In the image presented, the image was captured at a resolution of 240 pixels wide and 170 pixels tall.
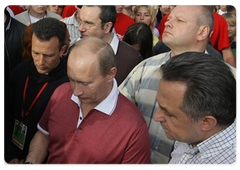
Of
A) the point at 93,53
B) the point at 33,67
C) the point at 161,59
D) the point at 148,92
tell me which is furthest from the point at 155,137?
the point at 33,67

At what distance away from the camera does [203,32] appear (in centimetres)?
220

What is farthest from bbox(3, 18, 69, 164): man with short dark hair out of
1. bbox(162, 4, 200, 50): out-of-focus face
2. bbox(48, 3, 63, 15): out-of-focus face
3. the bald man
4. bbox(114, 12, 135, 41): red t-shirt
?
bbox(48, 3, 63, 15): out-of-focus face

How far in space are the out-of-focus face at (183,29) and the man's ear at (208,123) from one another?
106 cm

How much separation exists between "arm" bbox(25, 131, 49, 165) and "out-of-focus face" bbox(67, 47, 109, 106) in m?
0.46

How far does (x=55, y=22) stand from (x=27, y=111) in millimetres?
810

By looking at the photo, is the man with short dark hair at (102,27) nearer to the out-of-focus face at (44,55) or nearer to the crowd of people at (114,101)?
the crowd of people at (114,101)

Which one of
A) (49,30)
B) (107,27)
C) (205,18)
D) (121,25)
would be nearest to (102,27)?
(107,27)

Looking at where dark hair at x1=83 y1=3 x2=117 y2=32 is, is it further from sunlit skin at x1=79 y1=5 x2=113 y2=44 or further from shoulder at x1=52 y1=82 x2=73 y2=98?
shoulder at x1=52 y1=82 x2=73 y2=98

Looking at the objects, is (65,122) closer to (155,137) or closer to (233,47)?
(155,137)

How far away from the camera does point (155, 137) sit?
2.00 m

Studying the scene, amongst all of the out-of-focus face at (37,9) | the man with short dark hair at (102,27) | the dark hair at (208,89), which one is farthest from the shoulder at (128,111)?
the out-of-focus face at (37,9)

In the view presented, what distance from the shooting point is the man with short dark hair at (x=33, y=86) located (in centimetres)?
215

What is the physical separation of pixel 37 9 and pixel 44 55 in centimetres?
207

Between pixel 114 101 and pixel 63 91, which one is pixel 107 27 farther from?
pixel 114 101
